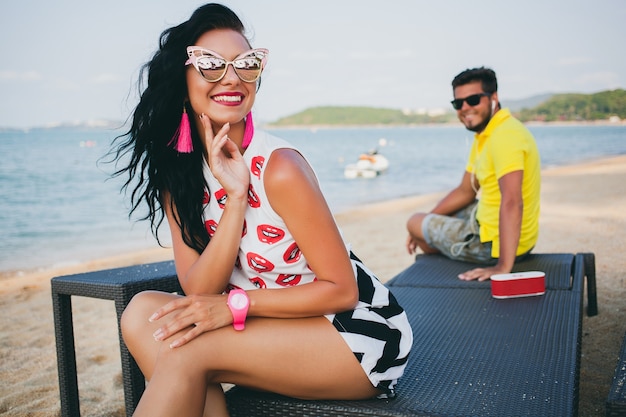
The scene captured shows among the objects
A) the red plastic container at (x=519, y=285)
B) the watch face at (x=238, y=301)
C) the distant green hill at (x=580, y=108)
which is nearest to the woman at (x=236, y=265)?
the watch face at (x=238, y=301)

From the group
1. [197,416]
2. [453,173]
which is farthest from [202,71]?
[453,173]

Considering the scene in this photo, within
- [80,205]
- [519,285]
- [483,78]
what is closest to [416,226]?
[483,78]

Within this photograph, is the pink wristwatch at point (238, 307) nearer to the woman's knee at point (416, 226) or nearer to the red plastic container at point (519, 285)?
the red plastic container at point (519, 285)

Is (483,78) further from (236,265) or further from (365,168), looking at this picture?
(365,168)

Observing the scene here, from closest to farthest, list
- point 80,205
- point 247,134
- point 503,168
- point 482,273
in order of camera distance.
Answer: point 247,134 → point 482,273 → point 503,168 → point 80,205

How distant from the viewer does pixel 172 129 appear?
2.18 meters

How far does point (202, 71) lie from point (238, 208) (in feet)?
1.56

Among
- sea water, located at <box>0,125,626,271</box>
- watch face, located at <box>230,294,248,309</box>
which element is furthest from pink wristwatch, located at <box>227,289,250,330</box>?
sea water, located at <box>0,125,626,271</box>

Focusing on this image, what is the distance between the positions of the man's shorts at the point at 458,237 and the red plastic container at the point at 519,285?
91 cm

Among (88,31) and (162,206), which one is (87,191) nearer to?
(162,206)

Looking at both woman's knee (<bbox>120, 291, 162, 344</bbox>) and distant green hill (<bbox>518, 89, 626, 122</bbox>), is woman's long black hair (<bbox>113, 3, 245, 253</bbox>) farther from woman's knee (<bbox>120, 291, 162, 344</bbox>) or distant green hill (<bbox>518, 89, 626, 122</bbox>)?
distant green hill (<bbox>518, 89, 626, 122</bbox>)

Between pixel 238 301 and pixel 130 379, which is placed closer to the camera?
pixel 238 301

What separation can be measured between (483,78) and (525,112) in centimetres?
8362

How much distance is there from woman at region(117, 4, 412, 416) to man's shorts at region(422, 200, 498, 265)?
2307mm
